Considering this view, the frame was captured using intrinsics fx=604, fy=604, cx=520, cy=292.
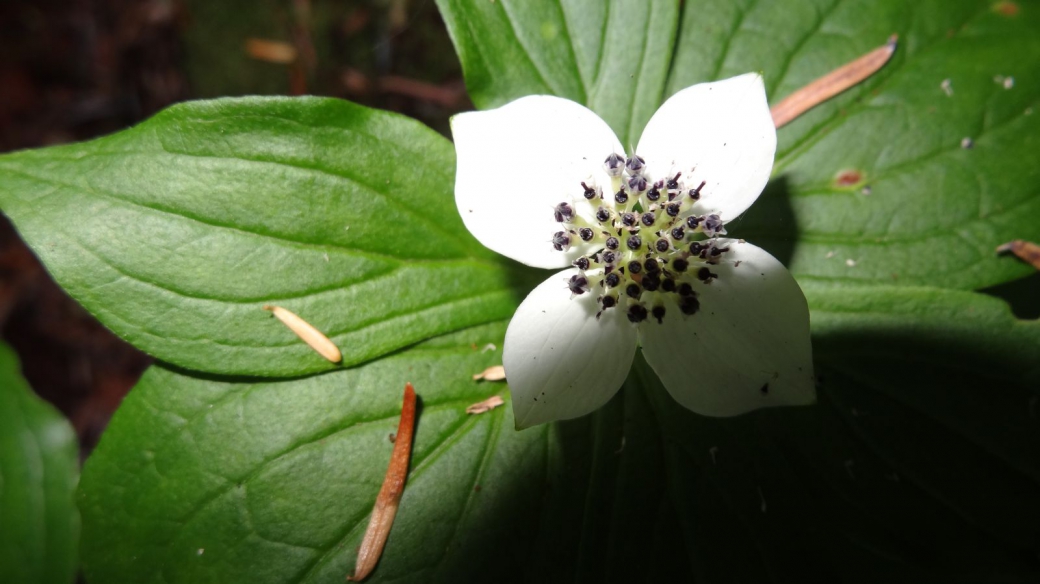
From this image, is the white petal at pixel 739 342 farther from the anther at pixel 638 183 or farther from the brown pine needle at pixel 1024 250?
the brown pine needle at pixel 1024 250

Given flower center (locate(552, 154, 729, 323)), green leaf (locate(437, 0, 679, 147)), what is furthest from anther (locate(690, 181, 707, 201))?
green leaf (locate(437, 0, 679, 147))

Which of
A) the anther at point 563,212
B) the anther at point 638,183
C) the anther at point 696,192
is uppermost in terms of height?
the anther at point 638,183

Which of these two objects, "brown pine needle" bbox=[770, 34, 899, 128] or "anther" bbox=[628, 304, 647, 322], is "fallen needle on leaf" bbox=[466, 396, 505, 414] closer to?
"anther" bbox=[628, 304, 647, 322]

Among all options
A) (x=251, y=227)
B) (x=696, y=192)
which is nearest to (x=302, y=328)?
(x=251, y=227)

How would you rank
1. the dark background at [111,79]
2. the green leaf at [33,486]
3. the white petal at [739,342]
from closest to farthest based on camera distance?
the white petal at [739,342], the green leaf at [33,486], the dark background at [111,79]

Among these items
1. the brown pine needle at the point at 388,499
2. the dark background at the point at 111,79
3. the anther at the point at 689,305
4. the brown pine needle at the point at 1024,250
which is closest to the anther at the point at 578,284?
the anther at the point at 689,305

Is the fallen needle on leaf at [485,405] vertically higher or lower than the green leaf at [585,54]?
lower
